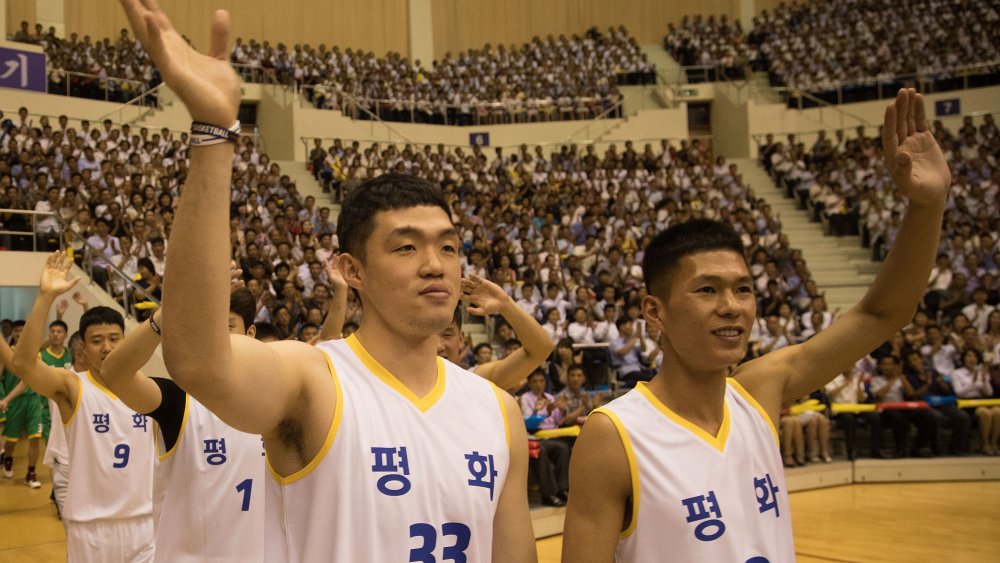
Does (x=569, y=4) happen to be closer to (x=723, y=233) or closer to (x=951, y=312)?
(x=951, y=312)

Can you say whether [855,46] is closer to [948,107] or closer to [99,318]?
[948,107]

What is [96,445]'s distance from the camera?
175 inches

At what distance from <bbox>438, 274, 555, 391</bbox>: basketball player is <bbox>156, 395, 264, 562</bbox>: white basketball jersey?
36.2 inches

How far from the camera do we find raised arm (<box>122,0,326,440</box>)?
1561mm

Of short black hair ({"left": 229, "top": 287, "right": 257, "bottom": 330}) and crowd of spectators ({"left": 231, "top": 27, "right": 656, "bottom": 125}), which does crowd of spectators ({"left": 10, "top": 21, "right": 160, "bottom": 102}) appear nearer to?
crowd of spectators ({"left": 231, "top": 27, "right": 656, "bottom": 125})

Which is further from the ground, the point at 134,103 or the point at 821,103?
the point at 134,103

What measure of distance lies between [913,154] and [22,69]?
11.2m

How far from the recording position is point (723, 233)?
2658mm

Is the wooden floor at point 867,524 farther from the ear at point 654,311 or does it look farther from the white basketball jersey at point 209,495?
the ear at point 654,311

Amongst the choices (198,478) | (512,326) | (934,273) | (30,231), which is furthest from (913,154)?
(934,273)

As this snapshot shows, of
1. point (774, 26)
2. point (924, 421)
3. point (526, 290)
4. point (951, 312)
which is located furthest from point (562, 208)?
point (774, 26)

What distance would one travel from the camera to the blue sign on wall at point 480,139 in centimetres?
2252

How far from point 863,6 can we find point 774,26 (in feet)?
7.74

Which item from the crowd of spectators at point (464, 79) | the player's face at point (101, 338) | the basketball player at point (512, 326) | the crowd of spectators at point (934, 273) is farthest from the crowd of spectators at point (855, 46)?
the player's face at point (101, 338)
